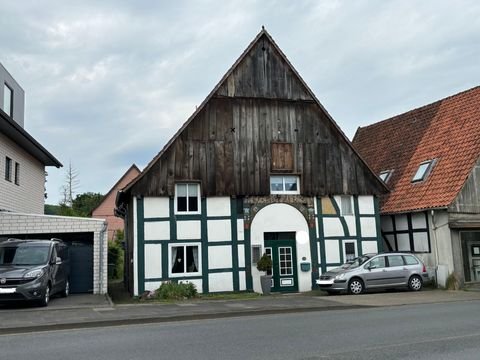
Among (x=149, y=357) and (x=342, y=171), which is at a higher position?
(x=342, y=171)

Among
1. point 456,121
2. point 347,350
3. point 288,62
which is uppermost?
point 288,62

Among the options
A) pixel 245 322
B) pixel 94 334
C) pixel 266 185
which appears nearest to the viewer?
Answer: pixel 94 334

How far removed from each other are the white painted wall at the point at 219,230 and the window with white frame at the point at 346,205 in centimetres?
503

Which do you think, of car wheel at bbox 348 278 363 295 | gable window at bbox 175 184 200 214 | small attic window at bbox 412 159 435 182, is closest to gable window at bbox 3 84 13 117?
gable window at bbox 175 184 200 214

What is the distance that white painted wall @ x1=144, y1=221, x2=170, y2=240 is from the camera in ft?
66.0

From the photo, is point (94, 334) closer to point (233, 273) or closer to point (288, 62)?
point (233, 273)

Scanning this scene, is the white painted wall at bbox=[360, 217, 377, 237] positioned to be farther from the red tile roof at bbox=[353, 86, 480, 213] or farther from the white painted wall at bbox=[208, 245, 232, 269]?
the white painted wall at bbox=[208, 245, 232, 269]

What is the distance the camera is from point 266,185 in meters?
21.6

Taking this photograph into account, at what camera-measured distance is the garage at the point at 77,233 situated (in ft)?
66.4

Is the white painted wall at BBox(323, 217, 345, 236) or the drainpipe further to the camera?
the white painted wall at BBox(323, 217, 345, 236)

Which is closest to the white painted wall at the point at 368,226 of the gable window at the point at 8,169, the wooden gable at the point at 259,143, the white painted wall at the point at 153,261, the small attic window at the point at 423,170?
the wooden gable at the point at 259,143

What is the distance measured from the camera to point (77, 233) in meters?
21.5

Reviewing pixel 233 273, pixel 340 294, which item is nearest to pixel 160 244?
pixel 233 273

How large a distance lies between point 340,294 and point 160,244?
687 cm
